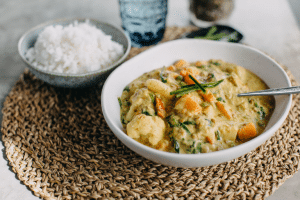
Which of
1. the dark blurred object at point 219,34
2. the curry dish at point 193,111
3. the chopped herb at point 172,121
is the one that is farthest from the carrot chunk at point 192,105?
the dark blurred object at point 219,34

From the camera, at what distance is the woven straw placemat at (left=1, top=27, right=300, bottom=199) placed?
1.91m

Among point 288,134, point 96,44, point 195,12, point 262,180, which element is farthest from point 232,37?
point 262,180

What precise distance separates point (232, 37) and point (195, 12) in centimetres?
89

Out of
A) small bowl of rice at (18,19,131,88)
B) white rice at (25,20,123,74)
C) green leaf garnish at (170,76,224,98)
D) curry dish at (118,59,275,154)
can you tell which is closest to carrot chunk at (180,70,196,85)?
curry dish at (118,59,275,154)

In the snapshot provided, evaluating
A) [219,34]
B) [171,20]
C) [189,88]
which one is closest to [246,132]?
[189,88]

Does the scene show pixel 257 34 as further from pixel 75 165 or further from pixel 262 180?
pixel 75 165

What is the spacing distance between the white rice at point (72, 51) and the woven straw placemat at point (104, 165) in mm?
453

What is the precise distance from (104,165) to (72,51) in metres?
1.31

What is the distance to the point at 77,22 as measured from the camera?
10.6 ft

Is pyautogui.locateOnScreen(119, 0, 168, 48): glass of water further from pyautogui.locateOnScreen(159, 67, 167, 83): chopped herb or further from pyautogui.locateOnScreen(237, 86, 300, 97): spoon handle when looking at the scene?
pyautogui.locateOnScreen(237, 86, 300, 97): spoon handle

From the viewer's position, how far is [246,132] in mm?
1917

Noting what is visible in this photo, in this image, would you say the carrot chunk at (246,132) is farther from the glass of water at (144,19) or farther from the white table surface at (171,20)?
the glass of water at (144,19)

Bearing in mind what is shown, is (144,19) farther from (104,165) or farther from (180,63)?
(104,165)

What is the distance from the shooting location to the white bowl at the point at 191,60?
1709mm
